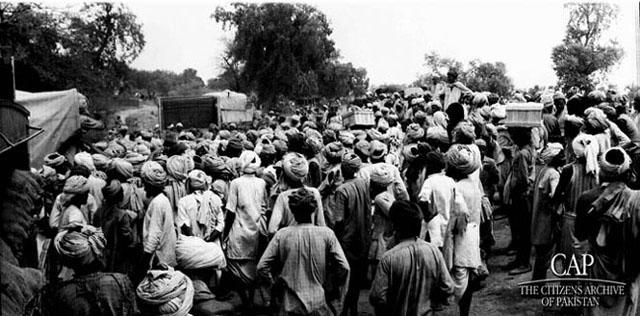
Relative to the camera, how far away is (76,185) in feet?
19.4

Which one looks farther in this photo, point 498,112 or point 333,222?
point 498,112

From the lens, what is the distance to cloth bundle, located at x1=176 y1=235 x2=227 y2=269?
4809 mm

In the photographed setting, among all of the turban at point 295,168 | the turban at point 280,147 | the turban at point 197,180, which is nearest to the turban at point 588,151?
the turban at point 295,168

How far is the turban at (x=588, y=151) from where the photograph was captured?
567 cm

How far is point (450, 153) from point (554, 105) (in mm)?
5323

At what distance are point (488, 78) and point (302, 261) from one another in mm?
20509

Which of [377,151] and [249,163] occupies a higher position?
[377,151]

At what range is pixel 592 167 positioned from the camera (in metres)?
5.66

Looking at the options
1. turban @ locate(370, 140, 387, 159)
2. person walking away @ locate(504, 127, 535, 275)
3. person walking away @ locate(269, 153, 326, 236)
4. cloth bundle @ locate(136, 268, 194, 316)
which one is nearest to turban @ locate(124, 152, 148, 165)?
person walking away @ locate(269, 153, 326, 236)

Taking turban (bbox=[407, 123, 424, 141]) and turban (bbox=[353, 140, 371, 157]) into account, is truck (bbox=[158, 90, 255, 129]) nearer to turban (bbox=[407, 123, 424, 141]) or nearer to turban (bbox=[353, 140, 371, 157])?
turban (bbox=[407, 123, 424, 141])

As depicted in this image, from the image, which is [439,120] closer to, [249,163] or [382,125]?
[382,125]

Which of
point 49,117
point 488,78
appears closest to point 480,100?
point 49,117

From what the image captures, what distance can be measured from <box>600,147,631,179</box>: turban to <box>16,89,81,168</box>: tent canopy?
8663 millimetres

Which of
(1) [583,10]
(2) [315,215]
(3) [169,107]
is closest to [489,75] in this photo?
(1) [583,10]
